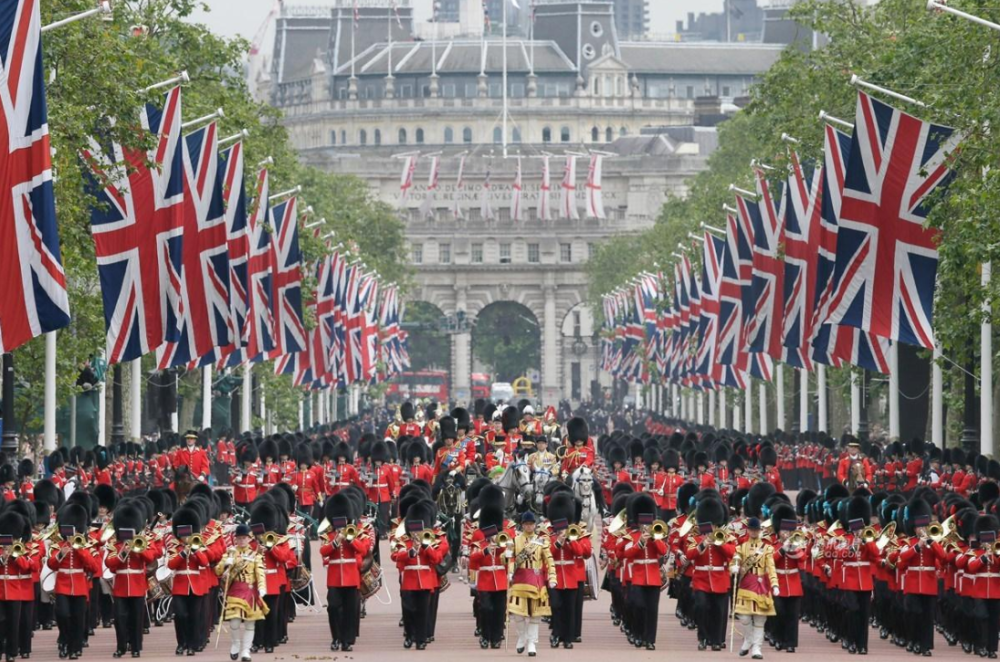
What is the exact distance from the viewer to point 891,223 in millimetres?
41469

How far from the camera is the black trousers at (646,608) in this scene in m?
31.5

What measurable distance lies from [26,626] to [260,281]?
28396 mm

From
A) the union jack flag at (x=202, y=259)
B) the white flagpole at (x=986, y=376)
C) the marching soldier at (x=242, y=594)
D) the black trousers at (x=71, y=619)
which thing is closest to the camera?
the marching soldier at (x=242, y=594)

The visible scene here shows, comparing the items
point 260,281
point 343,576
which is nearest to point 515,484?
point 343,576

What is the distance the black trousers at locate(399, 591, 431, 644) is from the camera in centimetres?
3138

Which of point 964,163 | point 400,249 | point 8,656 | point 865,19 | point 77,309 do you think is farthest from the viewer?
point 400,249

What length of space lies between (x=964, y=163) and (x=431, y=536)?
43.9 ft

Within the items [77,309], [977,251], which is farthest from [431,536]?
[77,309]

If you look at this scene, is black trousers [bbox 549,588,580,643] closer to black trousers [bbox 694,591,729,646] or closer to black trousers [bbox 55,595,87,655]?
black trousers [bbox 694,591,729,646]

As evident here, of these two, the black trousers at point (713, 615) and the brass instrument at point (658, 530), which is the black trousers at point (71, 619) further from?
the black trousers at point (713, 615)

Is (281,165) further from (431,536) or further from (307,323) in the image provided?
(431,536)

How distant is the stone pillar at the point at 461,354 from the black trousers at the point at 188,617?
531 feet

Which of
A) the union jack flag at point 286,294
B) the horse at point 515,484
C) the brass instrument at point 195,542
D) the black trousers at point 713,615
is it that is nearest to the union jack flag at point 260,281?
the union jack flag at point 286,294

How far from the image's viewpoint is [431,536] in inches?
1239
